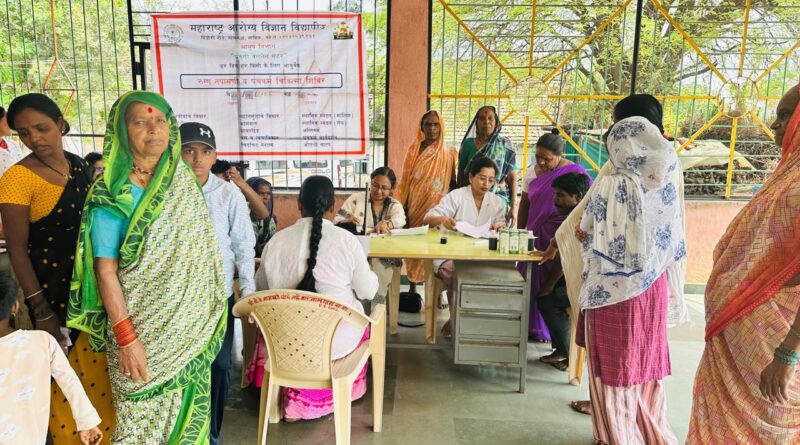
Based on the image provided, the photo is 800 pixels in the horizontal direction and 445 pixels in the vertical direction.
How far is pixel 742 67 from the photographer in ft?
16.8

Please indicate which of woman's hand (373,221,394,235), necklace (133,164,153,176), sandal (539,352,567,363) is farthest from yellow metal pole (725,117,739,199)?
necklace (133,164,153,176)

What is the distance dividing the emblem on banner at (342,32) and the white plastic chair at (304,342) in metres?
3.31

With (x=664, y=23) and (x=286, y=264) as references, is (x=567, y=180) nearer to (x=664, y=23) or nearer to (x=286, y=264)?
(x=286, y=264)

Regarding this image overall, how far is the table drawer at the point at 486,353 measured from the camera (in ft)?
10.1

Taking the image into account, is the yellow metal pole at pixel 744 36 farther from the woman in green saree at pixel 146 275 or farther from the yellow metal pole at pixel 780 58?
the woman in green saree at pixel 146 275

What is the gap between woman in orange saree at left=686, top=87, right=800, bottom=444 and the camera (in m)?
1.48

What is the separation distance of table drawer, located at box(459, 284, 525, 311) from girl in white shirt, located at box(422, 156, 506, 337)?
27.8 inches

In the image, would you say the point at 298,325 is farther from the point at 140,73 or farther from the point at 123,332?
the point at 140,73

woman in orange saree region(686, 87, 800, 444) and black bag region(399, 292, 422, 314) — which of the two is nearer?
woman in orange saree region(686, 87, 800, 444)

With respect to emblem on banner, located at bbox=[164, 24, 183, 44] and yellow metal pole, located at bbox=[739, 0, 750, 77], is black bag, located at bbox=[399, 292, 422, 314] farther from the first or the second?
yellow metal pole, located at bbox=[739, 0, 750, 77]

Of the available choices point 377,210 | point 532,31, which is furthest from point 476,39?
point 377,210

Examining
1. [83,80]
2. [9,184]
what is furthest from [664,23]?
[83,80]

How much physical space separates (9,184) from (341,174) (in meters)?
3.55

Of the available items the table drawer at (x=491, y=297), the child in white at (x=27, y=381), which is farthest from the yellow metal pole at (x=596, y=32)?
the child in white at (x=27, y=381)
